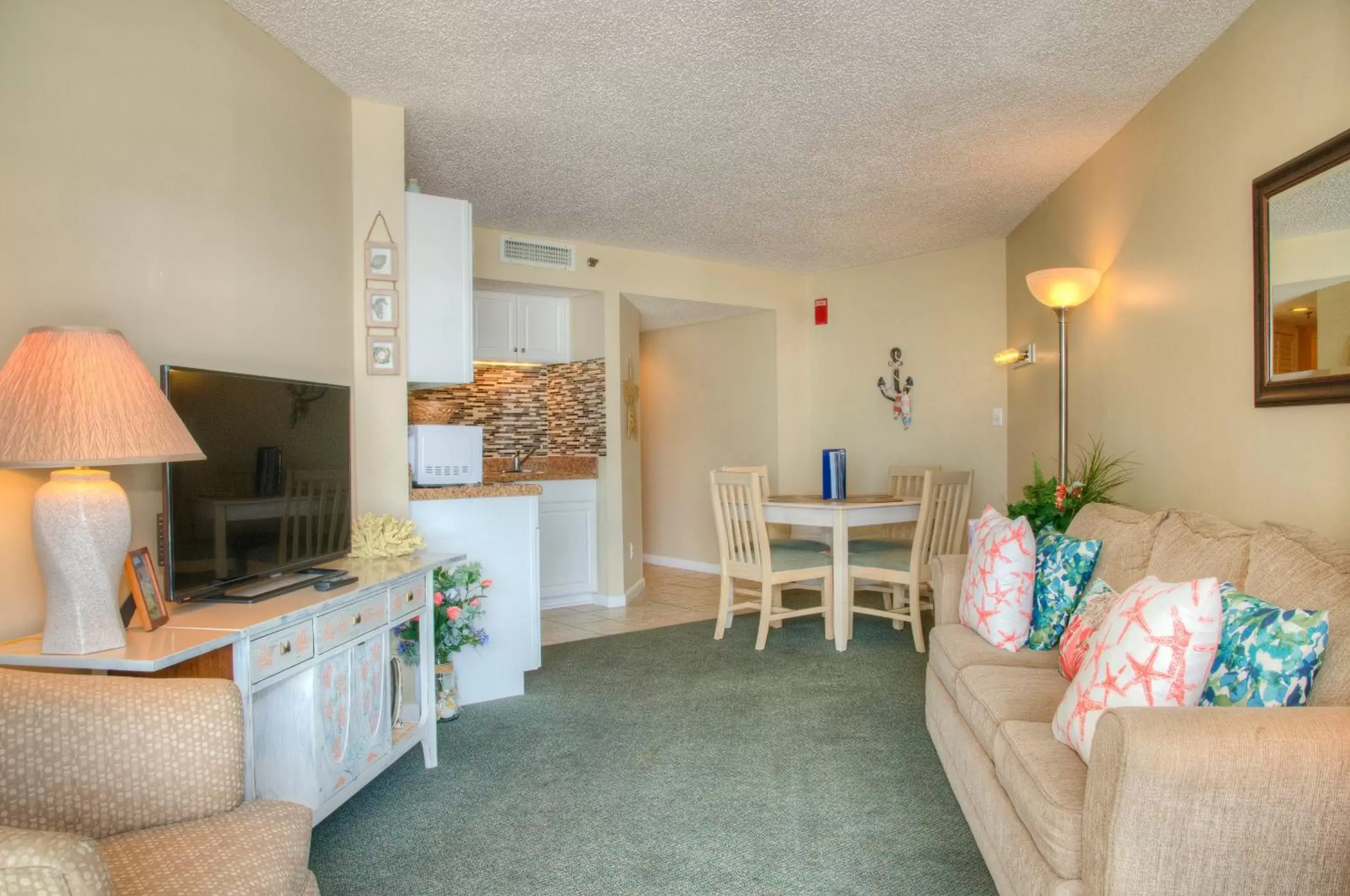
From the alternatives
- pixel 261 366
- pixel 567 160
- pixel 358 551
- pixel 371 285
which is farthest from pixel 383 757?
pixel 567 160

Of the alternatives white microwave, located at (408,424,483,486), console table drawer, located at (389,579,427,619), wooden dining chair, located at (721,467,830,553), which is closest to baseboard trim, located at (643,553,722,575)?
wooden dining chair, located at (721,467,830,553)

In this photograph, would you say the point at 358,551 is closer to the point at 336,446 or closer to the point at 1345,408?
the point at 336,446

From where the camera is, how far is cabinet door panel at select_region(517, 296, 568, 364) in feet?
18.0

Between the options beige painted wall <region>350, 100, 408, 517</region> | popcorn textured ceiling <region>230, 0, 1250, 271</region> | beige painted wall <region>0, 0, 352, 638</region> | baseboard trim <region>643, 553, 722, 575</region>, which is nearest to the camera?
beige painted wall <region>0, 0, 352, 638</region>

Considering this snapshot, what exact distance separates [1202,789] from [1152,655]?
324 mm

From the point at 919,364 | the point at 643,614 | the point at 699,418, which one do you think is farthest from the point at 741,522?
the point at 699,418

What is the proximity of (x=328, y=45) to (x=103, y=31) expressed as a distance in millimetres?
827

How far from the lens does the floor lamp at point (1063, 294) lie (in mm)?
3484

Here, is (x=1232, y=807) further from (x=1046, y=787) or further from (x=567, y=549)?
(x=567, y=549)

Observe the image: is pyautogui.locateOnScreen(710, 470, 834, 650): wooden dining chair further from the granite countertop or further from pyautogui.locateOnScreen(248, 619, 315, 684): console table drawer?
pyautogui.locateOnScreen(248, 619, 315, 684): console table drawer

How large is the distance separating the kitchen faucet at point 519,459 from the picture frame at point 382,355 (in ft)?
7.24

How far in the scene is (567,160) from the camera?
3719mm

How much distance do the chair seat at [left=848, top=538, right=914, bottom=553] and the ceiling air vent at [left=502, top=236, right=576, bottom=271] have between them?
2.55 m

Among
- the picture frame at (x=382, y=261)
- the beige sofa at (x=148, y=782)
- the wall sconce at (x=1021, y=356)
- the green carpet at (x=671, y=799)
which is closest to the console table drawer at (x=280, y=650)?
the beige sofa at (x=148, y=782)
